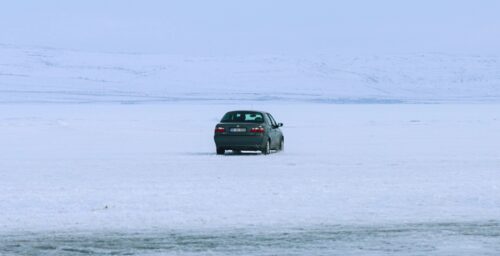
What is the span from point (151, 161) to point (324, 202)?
1165cm

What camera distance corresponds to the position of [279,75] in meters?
191

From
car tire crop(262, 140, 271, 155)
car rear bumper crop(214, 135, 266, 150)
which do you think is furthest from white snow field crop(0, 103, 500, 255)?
car tire crop(262, 140, 271, 155)

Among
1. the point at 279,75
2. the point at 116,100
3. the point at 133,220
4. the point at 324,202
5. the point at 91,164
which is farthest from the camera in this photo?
the point at 279,75

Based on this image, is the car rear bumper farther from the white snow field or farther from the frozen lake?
the frozen lake

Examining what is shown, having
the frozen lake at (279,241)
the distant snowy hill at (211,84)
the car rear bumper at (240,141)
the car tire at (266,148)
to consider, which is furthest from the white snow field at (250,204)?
the distant snowy hill at (211,84)

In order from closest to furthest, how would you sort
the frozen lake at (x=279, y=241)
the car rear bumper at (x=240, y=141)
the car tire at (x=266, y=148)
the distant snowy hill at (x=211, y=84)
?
the frozen lake at (x=279, y=241) → the car rear bumper at (x=240, y=141) → the car tire at (x=266, y=148) → the distant snowy hill at (x=211, y=84)

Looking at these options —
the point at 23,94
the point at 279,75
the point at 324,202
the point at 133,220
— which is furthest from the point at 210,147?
the point at 279,75

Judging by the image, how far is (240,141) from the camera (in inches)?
1141

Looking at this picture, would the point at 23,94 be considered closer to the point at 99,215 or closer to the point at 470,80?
the point at 470,80

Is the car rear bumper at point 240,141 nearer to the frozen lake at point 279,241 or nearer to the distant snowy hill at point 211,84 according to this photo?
the frozen lake at point 279,241

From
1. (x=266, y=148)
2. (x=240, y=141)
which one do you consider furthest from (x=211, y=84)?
(x=240, y=141)

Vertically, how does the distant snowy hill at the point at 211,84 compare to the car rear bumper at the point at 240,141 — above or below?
above

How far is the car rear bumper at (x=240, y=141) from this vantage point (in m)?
29.0

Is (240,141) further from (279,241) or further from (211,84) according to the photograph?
(211,84)
